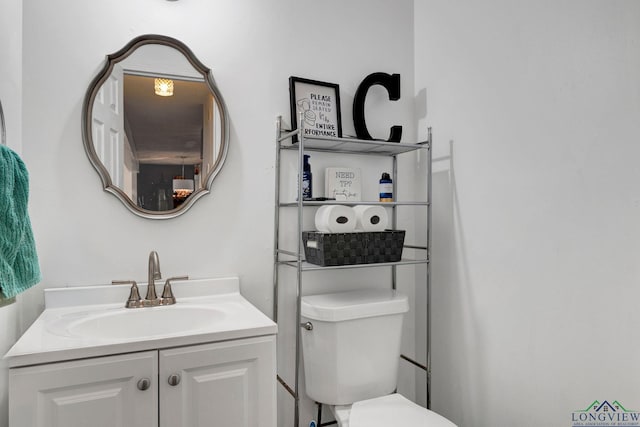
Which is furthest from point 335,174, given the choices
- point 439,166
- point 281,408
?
point 281,408

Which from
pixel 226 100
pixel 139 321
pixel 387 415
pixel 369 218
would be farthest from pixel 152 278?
pixel 387 415

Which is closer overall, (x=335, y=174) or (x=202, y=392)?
(x=202, y=392)

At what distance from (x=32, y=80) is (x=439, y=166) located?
1664mm

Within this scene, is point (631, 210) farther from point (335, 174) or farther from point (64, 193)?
point (64, 193)

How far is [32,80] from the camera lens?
1430mm

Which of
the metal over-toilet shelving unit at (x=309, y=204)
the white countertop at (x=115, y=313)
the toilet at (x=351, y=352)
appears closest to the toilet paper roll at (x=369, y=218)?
the metal over-toilet shelving unit at (x=309, y=204)

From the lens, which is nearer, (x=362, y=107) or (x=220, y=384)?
(x=220, y=384)

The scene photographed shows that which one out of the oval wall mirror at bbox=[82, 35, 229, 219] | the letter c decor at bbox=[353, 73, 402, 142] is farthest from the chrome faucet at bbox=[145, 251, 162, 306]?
the letter c decor at bbox=[353, 73, 402, 142]

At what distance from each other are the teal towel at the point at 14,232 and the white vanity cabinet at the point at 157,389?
0.27m

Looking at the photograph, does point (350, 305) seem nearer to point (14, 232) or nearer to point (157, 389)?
point (157, 389)

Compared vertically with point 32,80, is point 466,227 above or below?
below

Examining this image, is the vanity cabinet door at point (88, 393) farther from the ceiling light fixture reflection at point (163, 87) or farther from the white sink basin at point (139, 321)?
the ceiling light fixture reflection at point (163, 87)

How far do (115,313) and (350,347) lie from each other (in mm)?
876

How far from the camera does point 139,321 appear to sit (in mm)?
1433
